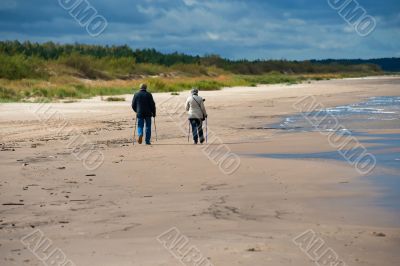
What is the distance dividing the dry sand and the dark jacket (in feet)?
3.03

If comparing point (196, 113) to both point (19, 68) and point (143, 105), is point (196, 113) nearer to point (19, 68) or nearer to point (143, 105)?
point (143, 105)

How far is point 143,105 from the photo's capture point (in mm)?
18438

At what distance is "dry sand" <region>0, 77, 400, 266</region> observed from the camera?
6980 mm

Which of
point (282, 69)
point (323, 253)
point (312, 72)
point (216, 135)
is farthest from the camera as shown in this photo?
point (312, 72)

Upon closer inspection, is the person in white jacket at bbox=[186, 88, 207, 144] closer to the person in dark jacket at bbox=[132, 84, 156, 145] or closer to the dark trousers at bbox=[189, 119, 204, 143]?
the dark trousers at bbox=[189, 119, 204, 143]

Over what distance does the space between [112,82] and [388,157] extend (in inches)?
1683

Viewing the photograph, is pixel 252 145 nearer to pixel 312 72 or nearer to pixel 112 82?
pixel 112 82

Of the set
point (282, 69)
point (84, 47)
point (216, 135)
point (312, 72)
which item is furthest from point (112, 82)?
point (312, 72)

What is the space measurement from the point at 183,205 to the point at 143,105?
9.22m

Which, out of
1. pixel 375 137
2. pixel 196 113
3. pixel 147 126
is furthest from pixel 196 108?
pixel 375 137

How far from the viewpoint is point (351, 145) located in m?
17.4

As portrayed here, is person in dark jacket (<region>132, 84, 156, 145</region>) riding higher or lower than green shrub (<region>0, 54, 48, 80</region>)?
lower

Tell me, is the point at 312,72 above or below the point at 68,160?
above

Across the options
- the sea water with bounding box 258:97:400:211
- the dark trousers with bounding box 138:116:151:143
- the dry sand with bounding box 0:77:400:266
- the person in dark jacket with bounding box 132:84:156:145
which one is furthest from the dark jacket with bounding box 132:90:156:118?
the sea water with bounding box 258:97:400:211
